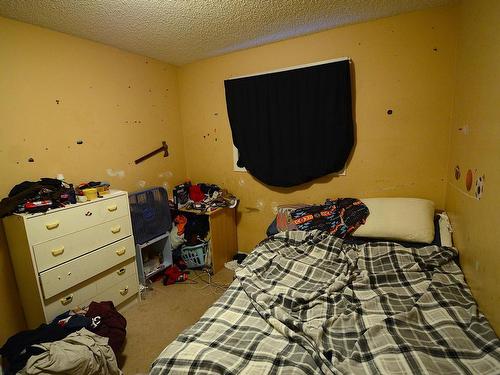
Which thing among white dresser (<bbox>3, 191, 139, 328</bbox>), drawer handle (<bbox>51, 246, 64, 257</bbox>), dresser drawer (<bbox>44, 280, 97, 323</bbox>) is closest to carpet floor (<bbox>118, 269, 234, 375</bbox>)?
white dresser (<bbox>3, 191, 139, 328</bbox>)

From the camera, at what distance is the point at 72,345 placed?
1413 mm

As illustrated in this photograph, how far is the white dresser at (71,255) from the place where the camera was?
1663 millimetres

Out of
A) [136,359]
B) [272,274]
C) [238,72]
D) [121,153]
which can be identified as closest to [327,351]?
[272,274]

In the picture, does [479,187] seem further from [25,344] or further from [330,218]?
[25,344]

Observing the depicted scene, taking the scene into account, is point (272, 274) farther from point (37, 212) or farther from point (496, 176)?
point (37, 212)

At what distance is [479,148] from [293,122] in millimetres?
1414

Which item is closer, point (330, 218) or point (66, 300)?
point (66, 300)

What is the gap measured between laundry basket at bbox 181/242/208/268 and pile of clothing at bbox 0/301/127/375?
1011 millimetres

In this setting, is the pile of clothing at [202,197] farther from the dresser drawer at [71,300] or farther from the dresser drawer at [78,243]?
the dresser drawer at [71,300]

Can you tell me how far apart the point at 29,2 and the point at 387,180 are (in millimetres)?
2832

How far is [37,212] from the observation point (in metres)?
1.64

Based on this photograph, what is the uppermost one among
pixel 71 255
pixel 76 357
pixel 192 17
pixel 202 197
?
pixel 192 17

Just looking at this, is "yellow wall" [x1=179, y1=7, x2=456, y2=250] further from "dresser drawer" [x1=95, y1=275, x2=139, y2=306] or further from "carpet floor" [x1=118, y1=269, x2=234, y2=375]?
"dresser drawer" [x1=95, y1=275, x2=139, y2=306]

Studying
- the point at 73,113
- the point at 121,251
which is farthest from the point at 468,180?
the point at 73,113
